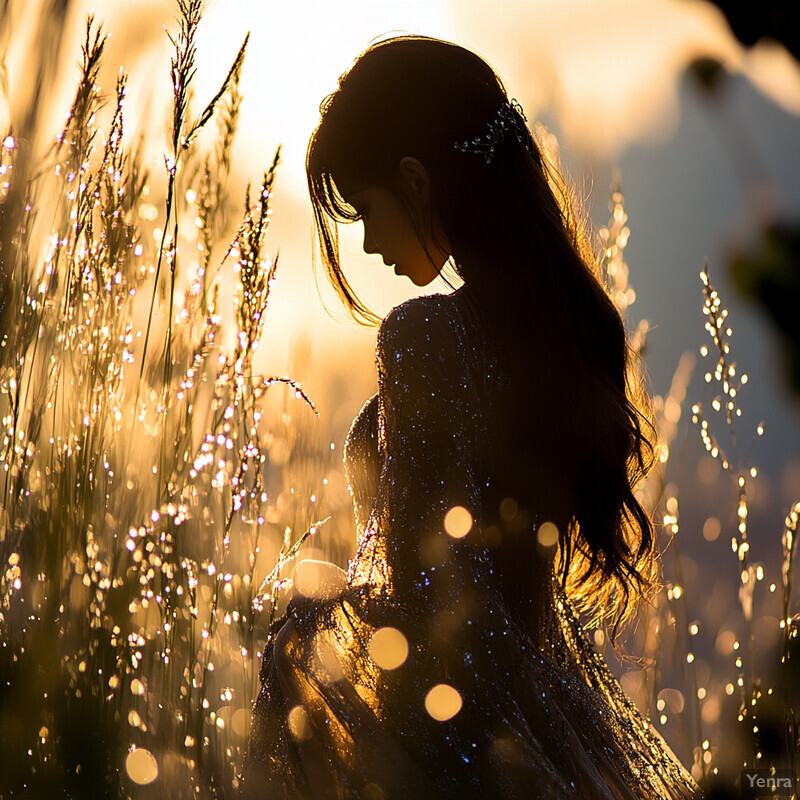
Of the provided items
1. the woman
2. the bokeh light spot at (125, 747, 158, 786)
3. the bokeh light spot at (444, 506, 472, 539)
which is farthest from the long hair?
the bokeh light spot at (125, 747, 158, 786)

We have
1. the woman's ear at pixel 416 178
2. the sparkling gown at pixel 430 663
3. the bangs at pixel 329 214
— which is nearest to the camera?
the sparkling gown at pixel 430 663

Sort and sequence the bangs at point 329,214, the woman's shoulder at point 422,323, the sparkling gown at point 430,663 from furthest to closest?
the bangs at point 329,214
the woman's shoulder at point 422,323
the sparkling gown at point 430,663

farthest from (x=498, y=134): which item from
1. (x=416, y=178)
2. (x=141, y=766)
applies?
(x=141, y=766)

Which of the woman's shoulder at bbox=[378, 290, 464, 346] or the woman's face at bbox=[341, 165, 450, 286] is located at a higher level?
the woman's face at bbox=[341, 165, 450, 286]

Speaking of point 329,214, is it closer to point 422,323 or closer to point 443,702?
point 422,323

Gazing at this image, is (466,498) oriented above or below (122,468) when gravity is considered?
below

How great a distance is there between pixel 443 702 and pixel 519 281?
21.4 inches

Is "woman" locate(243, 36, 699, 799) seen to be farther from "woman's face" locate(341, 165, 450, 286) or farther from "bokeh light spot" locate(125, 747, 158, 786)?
"bokeh light spot" locate(125, 747, 158, 786)

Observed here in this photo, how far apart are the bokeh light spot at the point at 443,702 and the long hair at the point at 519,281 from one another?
8.3 inches

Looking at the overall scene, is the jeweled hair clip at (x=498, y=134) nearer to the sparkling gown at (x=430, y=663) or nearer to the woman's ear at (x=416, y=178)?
the woman's ear at (x=416, y=178)

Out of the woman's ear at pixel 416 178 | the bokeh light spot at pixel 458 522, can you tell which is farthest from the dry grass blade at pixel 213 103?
the bokeh light spot at pixel 458 522

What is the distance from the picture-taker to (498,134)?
1.19 m

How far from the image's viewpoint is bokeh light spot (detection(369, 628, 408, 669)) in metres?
0.91

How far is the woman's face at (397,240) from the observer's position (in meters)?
1.17
